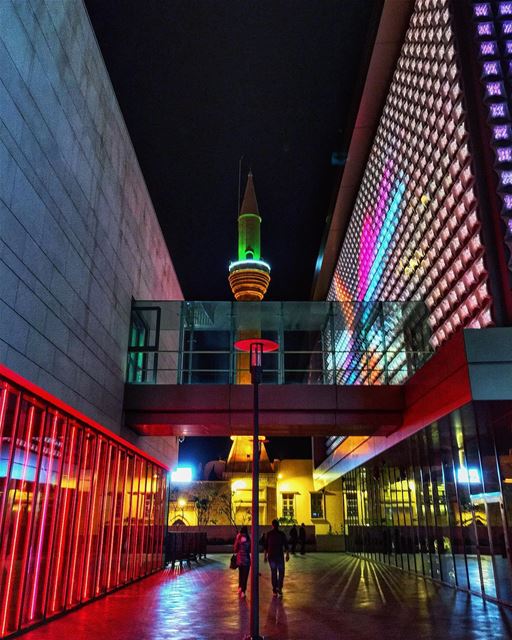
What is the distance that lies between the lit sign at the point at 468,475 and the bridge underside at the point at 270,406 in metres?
2.42

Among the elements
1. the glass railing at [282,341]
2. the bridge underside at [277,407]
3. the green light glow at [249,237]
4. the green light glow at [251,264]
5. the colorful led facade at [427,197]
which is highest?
the green light glow at [249,237]

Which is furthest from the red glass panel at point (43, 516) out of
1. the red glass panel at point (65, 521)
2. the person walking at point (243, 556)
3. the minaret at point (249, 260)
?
the minaret at point (249, 260)

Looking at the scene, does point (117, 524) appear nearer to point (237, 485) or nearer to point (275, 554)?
point (275, 554)

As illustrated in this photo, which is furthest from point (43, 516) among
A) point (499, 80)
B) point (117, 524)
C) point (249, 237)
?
point (249, 237)

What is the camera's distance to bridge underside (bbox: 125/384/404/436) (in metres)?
17.2

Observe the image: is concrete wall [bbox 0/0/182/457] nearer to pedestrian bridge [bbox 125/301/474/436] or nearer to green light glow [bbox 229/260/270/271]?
pedestrian bridge [bbox 125/301/474/436]

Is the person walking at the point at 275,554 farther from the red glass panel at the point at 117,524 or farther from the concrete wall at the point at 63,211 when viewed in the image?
the concrete wall at the point at 63,211

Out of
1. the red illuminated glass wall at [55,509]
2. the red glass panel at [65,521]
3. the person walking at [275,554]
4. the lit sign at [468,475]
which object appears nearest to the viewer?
the red illuminated glass wall at [55,509]

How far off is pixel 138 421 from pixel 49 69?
10763mm

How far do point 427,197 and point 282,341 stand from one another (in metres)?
6.60

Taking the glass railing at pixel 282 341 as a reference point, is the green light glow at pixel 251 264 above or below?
above

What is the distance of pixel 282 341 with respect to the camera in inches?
747

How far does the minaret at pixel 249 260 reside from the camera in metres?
34.6

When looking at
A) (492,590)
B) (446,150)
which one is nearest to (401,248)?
(446,150)
